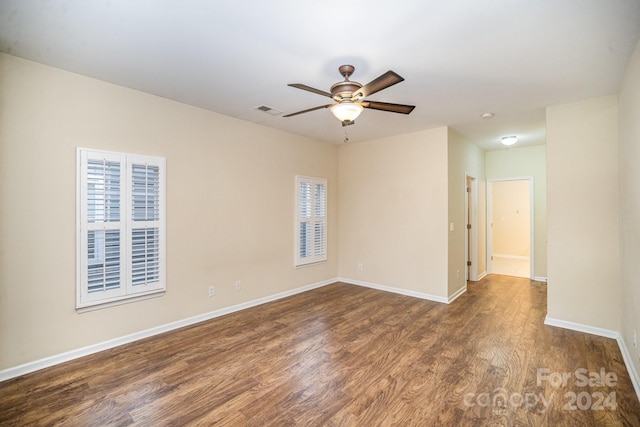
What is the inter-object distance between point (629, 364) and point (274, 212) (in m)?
4.25

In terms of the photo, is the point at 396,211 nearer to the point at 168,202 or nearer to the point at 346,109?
the point at 346,109

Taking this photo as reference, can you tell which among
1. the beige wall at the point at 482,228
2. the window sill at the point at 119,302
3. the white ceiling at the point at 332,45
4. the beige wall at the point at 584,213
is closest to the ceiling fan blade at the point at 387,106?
the white ceiling at the point at 332,45

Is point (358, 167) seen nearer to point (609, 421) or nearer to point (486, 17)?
point (486, 17)

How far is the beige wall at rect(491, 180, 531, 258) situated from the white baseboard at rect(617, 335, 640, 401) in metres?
5.93

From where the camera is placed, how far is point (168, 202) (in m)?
3.41

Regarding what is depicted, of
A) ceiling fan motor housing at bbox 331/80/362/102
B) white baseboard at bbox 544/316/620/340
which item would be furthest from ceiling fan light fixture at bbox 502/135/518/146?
ceiling fan motor housing at bbox 331/80/362/102

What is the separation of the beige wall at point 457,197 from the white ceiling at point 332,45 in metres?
1.36

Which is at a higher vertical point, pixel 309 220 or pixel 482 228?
pixel 309 220

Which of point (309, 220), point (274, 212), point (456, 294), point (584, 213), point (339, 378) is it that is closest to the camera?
point (339, 378)

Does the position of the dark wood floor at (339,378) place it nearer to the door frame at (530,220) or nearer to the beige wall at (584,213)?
the beige wall at (584,213)

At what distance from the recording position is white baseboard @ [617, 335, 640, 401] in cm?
227

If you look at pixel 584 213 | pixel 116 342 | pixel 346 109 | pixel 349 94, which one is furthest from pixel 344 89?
pixel 116 342

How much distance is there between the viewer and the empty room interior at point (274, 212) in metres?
2.04

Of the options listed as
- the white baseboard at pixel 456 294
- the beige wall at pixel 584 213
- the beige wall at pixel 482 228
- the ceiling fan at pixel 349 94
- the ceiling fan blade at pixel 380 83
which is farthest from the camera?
the beige wall at pixel 482 228
